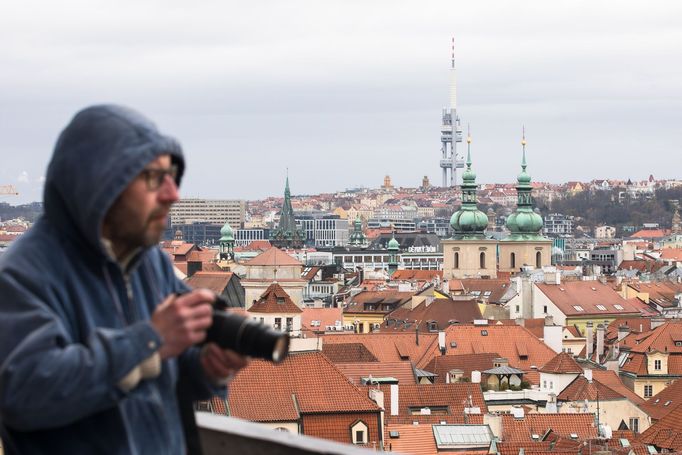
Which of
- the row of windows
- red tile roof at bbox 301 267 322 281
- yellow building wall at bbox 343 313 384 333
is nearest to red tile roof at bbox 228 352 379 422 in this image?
yellow building wall at bbox 343 313 384 333

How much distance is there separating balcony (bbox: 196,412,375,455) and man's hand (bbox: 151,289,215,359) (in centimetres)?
44

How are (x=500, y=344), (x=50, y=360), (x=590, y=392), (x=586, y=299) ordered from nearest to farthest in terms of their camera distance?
(x=50, y=360)
(x=590, y=392)
(x=500, y=344)
(x=586, y=299)

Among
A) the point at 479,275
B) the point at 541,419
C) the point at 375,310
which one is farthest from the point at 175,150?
the point at 479,275

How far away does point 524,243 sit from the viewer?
8512 centimetres


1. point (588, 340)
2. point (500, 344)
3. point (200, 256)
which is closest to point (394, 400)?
point (500, 344)

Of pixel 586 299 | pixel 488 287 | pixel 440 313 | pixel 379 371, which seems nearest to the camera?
pixel 379 371

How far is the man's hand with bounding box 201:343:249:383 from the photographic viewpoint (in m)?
2.94

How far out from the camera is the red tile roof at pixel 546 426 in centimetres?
2894

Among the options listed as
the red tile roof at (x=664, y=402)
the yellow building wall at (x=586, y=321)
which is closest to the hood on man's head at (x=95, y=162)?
the red tile roof at (x=664, y=402)

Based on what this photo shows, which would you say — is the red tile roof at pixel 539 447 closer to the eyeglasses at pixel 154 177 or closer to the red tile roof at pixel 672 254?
the eyeglasses at pixel 154 177

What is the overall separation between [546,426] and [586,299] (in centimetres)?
3432

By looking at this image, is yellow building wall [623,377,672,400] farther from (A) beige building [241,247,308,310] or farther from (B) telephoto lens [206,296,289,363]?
(B) telephoto lens [206,296,289,363]

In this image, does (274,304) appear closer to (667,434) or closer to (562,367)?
(562,367)

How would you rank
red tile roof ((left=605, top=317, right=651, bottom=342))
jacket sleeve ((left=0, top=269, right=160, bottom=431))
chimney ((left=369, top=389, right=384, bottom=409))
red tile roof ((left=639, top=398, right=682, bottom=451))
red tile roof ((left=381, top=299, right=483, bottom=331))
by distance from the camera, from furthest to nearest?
red tile roof ((left=381, top=299, right=483, bottom=331)) < red tile roof ((left=605, top=317, right=651, bottom=342)) < chimney ((left=369, top=389, right=384, bottom=409)) < red tile roof ((left=639, top=398, right=682, bottom=451)) < jacket sleeve ((left=0, top=269, right=160, bottom=431))
